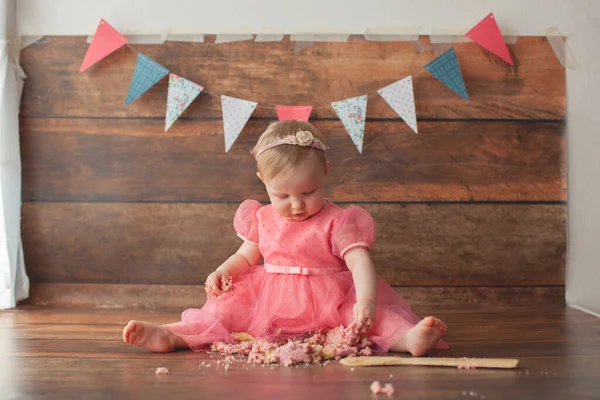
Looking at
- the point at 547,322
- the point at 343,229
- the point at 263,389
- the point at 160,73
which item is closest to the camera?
the point at 263,389

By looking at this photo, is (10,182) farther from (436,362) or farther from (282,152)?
(436,362)

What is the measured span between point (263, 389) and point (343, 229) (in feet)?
1.75

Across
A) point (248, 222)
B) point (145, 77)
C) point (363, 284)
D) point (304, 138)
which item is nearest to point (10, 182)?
point (145, 77)

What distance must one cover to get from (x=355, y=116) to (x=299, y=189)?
63 centimetres

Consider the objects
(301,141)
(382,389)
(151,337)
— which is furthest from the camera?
(301,141)

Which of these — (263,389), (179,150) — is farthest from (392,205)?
(263,389)

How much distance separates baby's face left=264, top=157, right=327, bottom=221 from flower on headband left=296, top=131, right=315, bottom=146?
4 centimetres

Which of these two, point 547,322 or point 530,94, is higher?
point 530,94

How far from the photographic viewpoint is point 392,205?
6.91 ft

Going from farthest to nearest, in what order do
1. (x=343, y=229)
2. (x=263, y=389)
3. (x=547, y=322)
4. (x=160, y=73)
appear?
1. (x=160, y=73)
2. (x=547, y=322)
3. (x=343, y=229)
4. (x=263, y=389)

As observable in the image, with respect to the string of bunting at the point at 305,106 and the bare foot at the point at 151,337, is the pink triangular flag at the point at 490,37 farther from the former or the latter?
the bare foot at the point at 151,337

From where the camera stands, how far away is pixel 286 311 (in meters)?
1.52

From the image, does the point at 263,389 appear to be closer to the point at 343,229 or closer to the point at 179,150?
the point at 343,229

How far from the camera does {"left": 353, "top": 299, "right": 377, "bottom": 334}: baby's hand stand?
54.7 inches
